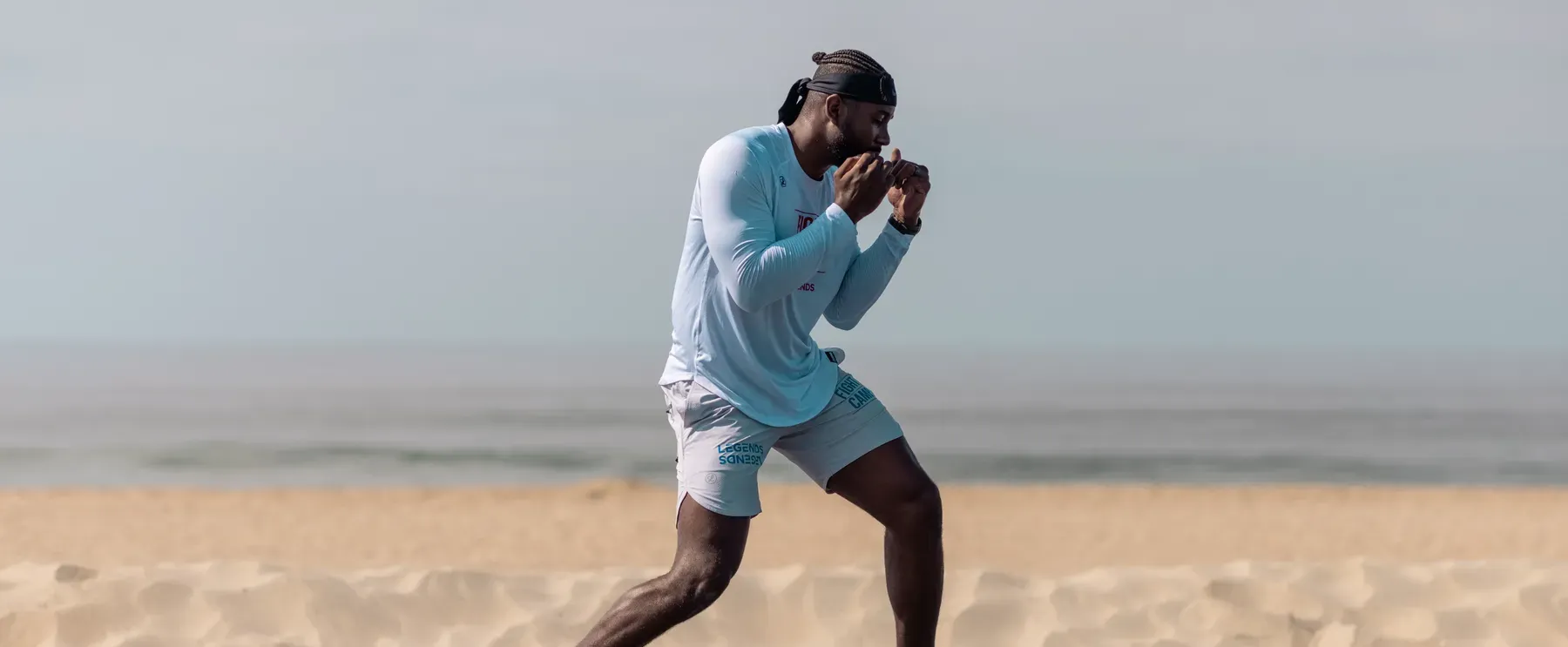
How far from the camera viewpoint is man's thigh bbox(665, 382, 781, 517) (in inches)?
143

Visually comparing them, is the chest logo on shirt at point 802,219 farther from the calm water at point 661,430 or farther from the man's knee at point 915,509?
the calm water at point 661,430

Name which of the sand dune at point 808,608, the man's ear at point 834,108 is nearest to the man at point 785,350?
the man's ear at point 834,108

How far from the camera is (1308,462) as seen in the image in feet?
74.0

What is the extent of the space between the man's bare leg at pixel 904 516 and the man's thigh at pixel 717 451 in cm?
32

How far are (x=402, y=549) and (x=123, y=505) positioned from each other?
5.08 m

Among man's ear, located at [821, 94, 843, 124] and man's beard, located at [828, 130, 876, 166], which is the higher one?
man's ear, located at [821, 94, 843, 124]

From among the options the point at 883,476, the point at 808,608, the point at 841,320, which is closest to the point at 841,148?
the point at 841,320

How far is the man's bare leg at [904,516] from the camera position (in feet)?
12.8

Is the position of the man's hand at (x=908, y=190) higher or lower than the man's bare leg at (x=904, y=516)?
higher

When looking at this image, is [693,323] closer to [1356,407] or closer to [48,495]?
[48,495]

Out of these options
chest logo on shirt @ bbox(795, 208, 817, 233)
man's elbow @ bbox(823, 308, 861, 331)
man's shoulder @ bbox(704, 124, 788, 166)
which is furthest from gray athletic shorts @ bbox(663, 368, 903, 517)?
man's shoulder @ bbox(704, 124, 788, 166)

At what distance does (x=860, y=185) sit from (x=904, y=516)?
→ 3.02 ft

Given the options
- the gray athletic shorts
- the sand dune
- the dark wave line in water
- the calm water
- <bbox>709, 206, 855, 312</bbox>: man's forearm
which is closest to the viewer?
<bbox>709, 206, 855, 312</bbox>: man's forearm

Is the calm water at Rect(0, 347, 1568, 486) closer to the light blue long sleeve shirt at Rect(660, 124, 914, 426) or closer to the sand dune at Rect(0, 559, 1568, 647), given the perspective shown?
the sand dune at Rect(0, 559, 1568, 647)
